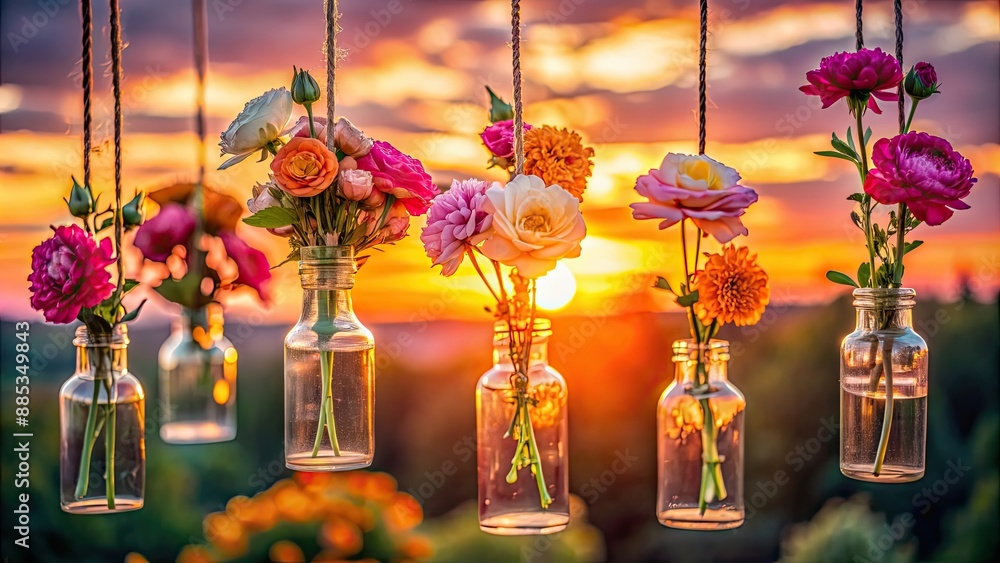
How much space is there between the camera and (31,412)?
122 inches

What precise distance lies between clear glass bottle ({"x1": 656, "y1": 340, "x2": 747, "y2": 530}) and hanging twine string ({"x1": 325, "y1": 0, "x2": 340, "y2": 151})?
1.45 feet

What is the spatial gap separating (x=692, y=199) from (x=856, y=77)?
0.26 m

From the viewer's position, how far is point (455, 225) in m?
1.09

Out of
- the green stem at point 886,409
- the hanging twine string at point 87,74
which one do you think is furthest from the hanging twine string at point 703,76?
the hanging twine string at point 87,74

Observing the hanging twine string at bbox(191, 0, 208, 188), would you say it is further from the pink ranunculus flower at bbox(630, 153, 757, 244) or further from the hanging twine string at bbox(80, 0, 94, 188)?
the pink ranunculus flower at bbox(630, 153, 757, 244)

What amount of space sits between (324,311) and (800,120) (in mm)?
2304

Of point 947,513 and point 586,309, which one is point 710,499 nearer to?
point 586,309

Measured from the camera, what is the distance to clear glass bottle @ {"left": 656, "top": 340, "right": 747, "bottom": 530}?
1115mm

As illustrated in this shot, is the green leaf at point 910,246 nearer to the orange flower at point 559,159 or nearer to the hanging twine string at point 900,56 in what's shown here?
the hanging twine string at point 900,56

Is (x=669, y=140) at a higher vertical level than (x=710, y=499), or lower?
higher

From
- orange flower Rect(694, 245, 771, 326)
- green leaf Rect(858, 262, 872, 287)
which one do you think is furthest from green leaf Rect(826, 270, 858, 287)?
orange flower Rect(694, 245, 771, 326)

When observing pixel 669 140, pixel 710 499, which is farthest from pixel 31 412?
pixel 710 499

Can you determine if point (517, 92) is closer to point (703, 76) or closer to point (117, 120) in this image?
point (703, 76)

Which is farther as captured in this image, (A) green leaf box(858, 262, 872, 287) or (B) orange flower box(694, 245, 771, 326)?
(A) green leaf box(858, 262, 872, 287)
